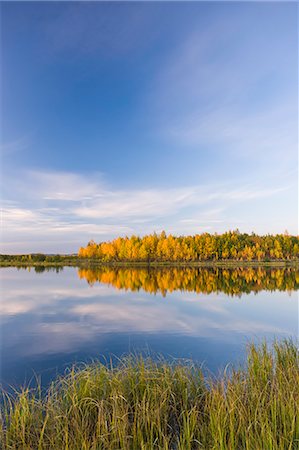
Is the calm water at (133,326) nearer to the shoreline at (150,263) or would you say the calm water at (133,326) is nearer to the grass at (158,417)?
the grass at (158,417)

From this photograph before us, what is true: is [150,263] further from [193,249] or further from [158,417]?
[158,417]

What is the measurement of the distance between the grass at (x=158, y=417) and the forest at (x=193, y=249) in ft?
273

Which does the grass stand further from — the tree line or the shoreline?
the shoreline

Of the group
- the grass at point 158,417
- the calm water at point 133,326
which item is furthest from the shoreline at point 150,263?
the grass at point 158,417

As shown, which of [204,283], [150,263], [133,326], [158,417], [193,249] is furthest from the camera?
[193,249]

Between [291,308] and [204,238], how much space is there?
76263mm

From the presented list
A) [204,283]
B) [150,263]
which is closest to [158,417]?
[204,283]

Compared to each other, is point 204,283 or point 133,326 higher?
point 133,326

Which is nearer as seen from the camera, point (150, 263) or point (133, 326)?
point (133, 326)

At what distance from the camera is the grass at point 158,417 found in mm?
3799

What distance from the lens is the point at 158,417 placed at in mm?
4004

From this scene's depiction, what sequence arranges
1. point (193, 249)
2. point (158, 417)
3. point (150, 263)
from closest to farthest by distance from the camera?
point (158, 417), point (150, 263), point (193, 249)

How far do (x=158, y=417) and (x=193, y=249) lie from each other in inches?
3494

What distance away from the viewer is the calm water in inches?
421
